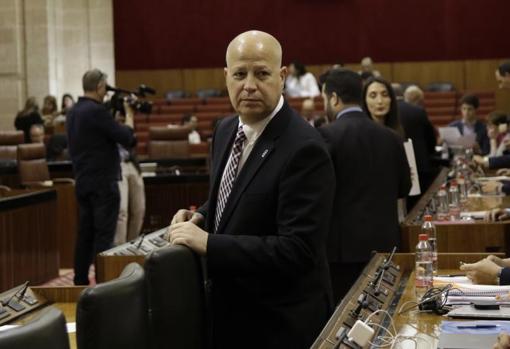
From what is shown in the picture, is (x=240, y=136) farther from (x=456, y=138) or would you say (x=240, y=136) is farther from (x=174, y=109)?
(x=174, y=109)

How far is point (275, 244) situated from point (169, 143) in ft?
35.4

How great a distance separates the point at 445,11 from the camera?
24.4 meters

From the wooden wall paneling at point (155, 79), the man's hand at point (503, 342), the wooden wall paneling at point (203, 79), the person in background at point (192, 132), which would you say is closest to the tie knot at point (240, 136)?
the man's hand at point (503, 342)

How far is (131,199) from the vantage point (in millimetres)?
9805

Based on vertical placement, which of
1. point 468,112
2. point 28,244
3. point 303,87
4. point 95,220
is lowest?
point 28,244

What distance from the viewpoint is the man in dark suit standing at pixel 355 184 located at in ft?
18.2

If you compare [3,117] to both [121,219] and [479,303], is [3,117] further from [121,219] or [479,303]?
[479,303]

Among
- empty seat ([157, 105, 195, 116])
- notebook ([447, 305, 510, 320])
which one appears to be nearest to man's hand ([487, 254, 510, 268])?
notebook ([447, 305, 510, 320])

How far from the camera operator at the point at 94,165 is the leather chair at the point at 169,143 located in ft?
17.0

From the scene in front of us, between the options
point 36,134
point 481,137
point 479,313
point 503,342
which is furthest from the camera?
point 36,134

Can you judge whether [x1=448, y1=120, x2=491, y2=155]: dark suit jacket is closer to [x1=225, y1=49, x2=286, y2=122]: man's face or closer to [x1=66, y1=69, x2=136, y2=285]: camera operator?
[x1=66, y1=69, x2=136, y2=285]: camera operator

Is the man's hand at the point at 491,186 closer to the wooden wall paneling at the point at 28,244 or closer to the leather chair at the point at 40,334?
the wooden wall paneling at the point at 28,244

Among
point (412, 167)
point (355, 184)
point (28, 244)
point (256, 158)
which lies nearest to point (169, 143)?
point (28, 244)

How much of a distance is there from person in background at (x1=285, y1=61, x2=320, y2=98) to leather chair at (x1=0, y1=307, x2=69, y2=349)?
19.4 m
